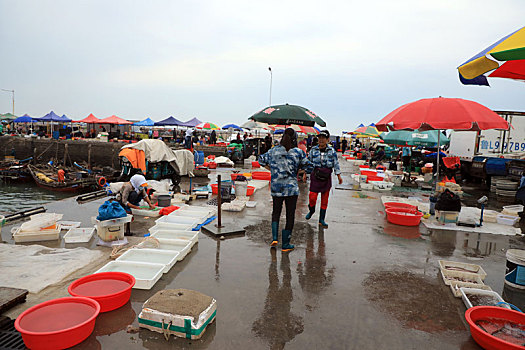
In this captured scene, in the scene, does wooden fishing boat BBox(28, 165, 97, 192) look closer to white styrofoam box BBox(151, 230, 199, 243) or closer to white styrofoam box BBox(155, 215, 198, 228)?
white styrofoam box BBox(155, 215, 198, 228)

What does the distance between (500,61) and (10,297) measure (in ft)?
17.8

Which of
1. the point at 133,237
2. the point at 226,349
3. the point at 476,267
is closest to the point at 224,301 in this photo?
the point at 226,349

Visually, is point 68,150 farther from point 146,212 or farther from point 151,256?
point 151,256

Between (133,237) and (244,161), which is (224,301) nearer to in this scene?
(133,237)

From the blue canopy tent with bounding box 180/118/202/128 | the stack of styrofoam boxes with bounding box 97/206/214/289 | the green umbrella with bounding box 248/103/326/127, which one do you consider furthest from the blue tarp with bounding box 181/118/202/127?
the stack of styrofoam boxes with bounding box 97/206/214/289

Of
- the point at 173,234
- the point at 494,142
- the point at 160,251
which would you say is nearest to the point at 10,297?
the point at 160,251

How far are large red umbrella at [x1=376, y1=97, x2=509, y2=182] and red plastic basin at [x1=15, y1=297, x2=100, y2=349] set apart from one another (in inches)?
227

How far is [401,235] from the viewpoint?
6.59 meters

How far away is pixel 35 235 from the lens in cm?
554

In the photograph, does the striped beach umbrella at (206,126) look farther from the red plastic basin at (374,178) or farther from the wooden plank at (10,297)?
the wooden plank at (10,297)

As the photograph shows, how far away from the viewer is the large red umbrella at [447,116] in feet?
19.4

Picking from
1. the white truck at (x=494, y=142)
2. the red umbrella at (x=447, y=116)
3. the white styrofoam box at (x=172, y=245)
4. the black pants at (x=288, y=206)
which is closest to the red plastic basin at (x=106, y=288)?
the white styrofoam box at (x=172, y=245)

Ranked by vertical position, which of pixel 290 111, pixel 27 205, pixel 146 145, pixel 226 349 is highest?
pixel 290 111

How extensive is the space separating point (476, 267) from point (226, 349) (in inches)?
152
